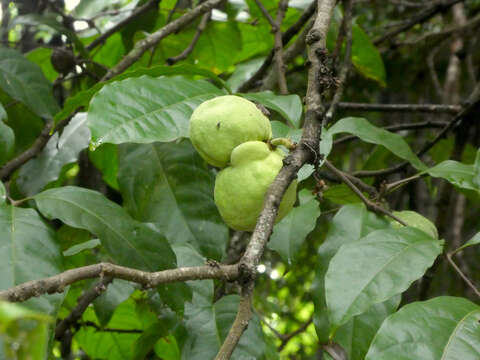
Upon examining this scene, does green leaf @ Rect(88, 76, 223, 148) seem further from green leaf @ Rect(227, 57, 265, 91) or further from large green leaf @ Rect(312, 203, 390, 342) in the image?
green leaf @ Rect(227, 57, 265, 91)

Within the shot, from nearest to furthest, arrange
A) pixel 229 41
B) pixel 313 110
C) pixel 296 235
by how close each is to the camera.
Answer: pixel 313 110 → pixel 296 235 → pixel 229 41

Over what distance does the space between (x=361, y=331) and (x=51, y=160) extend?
1.17 meters

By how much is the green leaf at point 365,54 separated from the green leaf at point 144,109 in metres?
1.35

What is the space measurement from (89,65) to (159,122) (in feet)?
4.25

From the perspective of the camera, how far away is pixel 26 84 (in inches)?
80.0

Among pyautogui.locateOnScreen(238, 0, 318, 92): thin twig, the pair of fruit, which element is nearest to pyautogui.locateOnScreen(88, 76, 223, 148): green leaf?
the pair of fruit

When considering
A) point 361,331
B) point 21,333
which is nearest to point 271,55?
point 361,331

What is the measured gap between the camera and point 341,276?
1162 mm

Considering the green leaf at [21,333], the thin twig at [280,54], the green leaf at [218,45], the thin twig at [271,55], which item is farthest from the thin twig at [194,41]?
the green leaf at [21,333]

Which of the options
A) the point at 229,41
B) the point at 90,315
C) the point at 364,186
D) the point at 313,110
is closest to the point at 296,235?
the point at 364,186

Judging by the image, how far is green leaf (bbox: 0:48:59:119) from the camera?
1984mm

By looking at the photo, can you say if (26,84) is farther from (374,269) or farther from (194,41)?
(374,269)

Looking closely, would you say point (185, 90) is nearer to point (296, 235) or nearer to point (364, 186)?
point (296, 235)

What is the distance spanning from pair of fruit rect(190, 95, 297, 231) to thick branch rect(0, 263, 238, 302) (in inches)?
12.4
